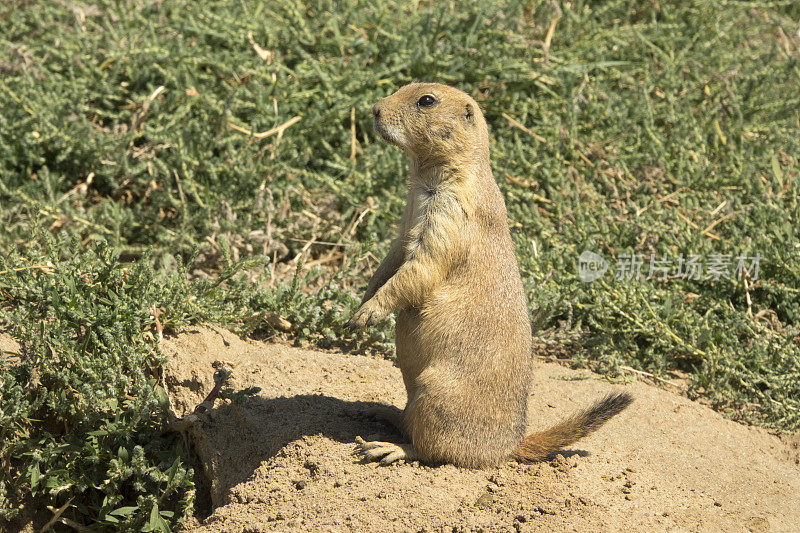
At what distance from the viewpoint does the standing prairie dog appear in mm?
3912

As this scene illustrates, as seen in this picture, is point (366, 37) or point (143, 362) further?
point (366, 37)

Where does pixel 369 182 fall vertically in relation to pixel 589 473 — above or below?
above

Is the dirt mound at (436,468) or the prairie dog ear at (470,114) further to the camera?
the prairie dog ear at (470,114)

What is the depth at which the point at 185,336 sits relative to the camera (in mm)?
4801

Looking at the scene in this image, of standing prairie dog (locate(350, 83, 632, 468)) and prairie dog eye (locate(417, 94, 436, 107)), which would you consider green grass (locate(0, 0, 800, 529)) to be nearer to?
standing prairie dog (locate(350, 83, 632, 468))

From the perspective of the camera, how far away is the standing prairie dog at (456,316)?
3912mm

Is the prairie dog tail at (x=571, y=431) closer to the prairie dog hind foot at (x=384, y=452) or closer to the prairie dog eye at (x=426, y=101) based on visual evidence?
the prairie dog hind foot at (x=384, y=452)

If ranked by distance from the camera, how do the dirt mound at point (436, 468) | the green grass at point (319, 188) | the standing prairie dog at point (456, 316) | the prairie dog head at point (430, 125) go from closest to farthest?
the dirt mound at point (436, 468) < the standing prairie dog at point (456, 316) < the prairie dog head at point (430, 125) < the green grass at point (319, 188)

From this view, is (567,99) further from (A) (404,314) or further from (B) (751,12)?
(A) (404,314)

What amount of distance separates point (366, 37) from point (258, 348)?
3.31 meters

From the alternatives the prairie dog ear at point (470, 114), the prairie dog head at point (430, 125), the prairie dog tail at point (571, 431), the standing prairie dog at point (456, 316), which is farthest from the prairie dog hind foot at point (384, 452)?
the prairie dog ear at point (470, 114)

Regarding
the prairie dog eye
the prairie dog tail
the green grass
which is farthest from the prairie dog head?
the green grass

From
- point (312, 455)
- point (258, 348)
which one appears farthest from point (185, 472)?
point (258, 348)

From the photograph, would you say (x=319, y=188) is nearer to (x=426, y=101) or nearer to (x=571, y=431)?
(x=426, y=101)
